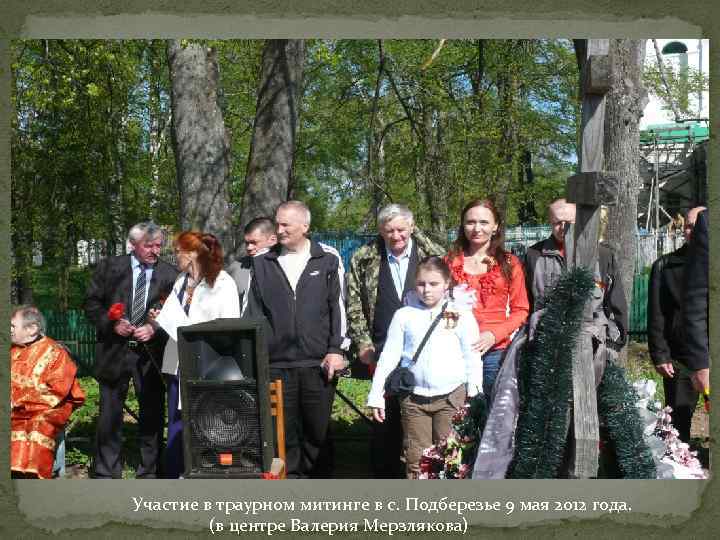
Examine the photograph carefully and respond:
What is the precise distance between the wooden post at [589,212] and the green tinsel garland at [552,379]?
5 cm

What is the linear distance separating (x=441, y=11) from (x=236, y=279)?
2.25m

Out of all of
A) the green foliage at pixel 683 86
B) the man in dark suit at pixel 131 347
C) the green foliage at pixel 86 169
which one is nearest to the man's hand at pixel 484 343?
the man in dark suit at pixel 131 347

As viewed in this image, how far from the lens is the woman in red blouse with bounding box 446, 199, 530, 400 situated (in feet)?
15.1

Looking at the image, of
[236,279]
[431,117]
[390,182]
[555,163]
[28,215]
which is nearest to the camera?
[236,279]

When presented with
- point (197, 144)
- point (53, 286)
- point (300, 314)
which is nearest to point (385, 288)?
point (300, 314)

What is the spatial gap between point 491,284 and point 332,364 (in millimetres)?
1041

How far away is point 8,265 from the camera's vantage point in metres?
3.88

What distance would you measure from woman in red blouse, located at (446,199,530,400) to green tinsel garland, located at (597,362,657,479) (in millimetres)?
762

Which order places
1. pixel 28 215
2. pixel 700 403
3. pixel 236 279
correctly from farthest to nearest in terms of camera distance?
pixel 28 215, pixel 700 403, pixel 236 279

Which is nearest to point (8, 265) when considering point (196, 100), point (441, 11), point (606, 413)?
point (441, 11)

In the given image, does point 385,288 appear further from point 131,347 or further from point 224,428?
point 131,347

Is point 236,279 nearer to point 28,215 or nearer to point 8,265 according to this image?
point 8,265

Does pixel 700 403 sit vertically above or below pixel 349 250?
below

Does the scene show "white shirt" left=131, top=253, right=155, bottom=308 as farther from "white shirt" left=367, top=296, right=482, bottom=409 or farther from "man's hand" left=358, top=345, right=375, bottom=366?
"white shirt" left=367, top=296, right=482, bottom=409
